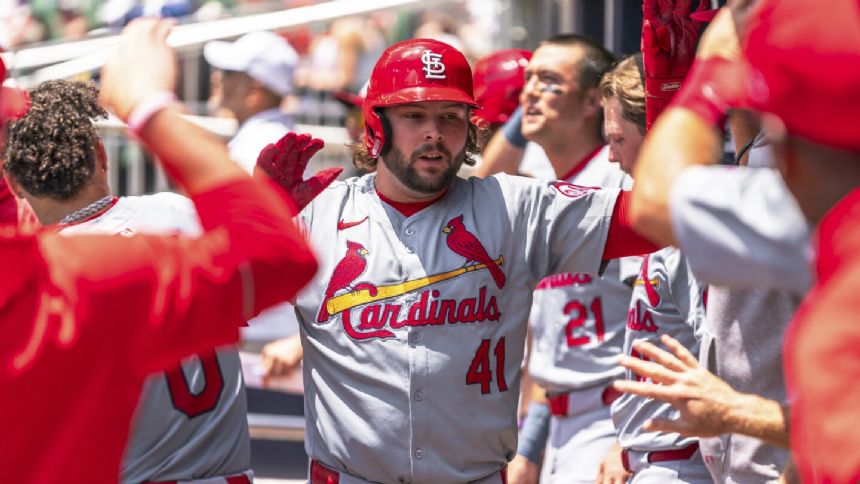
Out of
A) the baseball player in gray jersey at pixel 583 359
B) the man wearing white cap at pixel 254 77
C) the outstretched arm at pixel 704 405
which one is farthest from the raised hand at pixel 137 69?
the man wearing white cap at pixel 254 77

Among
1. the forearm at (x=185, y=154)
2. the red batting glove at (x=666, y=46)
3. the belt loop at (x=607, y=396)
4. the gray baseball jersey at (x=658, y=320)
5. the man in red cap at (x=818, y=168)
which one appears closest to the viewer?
the man in red cap at (x=818, y=168)

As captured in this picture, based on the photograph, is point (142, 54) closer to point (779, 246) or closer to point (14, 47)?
point (779, 246)

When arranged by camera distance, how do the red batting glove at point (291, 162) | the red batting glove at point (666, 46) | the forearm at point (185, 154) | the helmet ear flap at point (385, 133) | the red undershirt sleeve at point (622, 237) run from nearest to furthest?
the forearm at point (185, 154), the red batting glove at point (291, 162), the red batting glove at point (666, 46), the red undershirt sleeve at point (622, 237), the helmet ear flap at point (385, 133)

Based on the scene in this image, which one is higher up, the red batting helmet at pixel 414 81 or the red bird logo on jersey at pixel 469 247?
the red batting helmet at pixel 414 81

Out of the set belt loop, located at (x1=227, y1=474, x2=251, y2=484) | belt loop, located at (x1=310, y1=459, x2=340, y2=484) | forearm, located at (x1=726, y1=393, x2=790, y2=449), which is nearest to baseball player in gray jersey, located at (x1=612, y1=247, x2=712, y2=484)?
belt loop, located at (x1=310, y1=459, x2=340, y2=484)

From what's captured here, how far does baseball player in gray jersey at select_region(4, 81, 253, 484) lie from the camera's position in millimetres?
3828

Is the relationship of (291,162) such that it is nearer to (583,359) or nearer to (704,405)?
(704,405)

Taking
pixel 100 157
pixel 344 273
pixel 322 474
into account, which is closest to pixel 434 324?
pixel 344 273

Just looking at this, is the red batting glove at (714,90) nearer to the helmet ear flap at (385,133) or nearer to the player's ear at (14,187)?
the helmet ear flap at (385,133)

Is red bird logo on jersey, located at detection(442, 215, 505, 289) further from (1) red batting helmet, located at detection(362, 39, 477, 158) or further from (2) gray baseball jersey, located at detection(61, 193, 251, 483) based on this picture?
(2) gray baseball jersey, located at detection(61, 193, 251, 483)

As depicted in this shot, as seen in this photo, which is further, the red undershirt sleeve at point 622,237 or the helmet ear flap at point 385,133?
the helmet ear flap at point 385,133

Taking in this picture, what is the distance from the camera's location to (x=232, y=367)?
4.18 m

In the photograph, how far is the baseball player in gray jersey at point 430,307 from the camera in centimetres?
379

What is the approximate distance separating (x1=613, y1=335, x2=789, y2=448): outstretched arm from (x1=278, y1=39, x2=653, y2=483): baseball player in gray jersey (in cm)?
144
